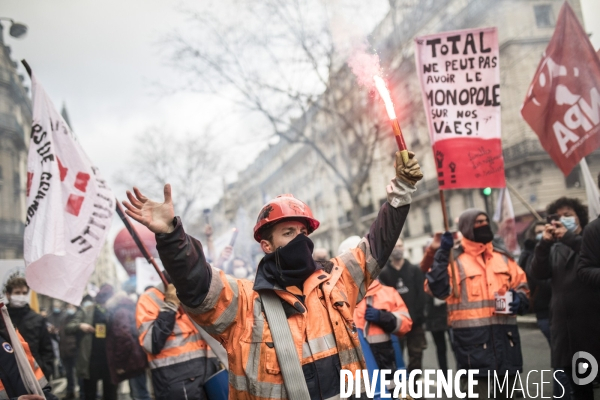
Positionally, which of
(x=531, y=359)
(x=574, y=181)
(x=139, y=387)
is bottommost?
(x=531, y=359)

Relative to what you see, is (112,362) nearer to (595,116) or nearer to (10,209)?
(595,116)

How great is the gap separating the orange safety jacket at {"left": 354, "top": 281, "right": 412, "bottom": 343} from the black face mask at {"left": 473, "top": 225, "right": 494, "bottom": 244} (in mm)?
1033

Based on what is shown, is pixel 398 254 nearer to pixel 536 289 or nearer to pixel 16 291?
pixel 536 289

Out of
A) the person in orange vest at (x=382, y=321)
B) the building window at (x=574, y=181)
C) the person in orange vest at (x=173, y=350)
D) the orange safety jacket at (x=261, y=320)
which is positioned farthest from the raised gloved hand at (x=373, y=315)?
the building window at (x=574, y=181)

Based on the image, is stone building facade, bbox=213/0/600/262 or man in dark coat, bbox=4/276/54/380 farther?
stone building facade, bbox=213/0/600/262

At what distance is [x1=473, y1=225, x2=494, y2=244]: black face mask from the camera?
4.42m

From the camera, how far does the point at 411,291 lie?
6.64m

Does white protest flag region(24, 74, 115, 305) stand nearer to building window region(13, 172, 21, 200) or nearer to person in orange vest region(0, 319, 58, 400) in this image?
person in orange vest region(0, 319, 58, 400)

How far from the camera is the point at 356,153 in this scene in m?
16.8

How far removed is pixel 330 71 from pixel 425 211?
19.0m

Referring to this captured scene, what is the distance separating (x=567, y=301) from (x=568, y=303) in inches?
0.7

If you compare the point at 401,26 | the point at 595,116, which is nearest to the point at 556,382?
the point at 595,116

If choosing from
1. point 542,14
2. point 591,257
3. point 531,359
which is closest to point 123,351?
point 591,257

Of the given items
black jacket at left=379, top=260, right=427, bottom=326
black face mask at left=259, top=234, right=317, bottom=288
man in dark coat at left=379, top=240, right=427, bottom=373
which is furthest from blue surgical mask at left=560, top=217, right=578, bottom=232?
black face mask at left=259, top=234, right=317, bottom=288
